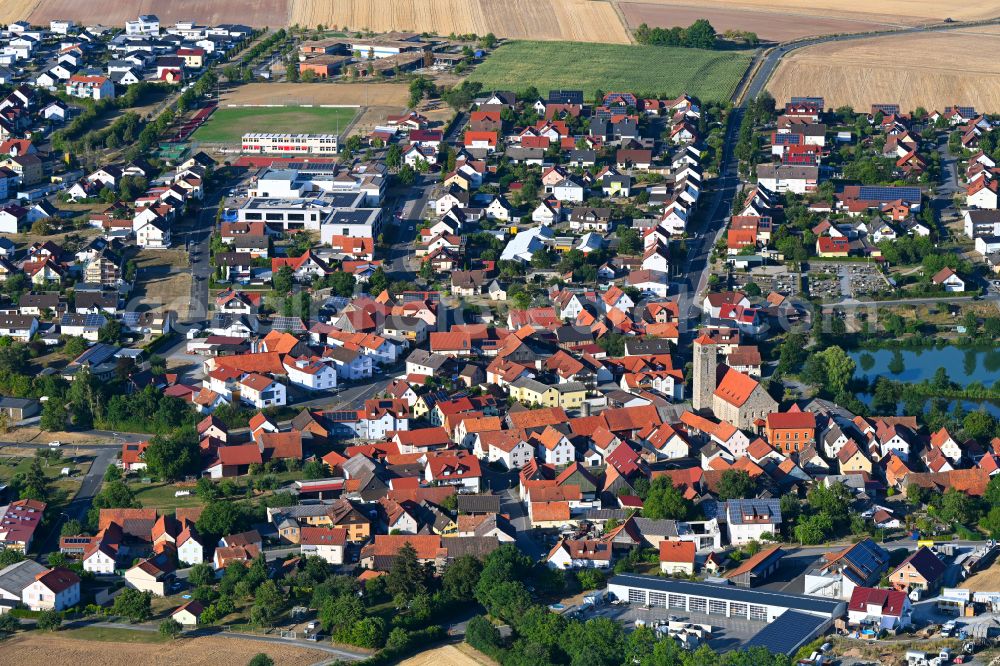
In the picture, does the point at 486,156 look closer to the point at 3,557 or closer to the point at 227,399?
the point at 227,399

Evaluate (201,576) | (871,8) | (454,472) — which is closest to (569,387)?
(454,472)

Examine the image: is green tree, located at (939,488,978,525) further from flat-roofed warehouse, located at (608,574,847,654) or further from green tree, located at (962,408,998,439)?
flat-roofed warehouse, located at (608,574,847,654)

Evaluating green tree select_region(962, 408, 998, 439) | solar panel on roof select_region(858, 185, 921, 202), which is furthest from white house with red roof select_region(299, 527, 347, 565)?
solar panel on roof select_region(858, 185, 921, 202)

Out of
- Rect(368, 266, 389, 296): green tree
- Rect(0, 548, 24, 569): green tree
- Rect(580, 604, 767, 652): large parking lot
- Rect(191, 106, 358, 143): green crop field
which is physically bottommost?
Rect(0, 548, 24, 569): green tree

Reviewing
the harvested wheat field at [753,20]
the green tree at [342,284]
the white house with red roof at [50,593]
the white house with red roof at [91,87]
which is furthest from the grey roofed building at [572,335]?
the harvested wheat field at [753,20]

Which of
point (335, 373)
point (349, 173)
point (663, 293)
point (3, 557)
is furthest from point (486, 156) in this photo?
point (3, 557)

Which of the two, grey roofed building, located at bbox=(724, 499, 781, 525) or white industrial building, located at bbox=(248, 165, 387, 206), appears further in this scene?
white industrial building, located at bbox=(248, 165, 387, 206)

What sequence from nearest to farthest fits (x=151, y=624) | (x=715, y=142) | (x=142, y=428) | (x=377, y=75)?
(x=151, y=624)
(x=142, y=428)
(x=715, y=142)
(x=377, y=75)
